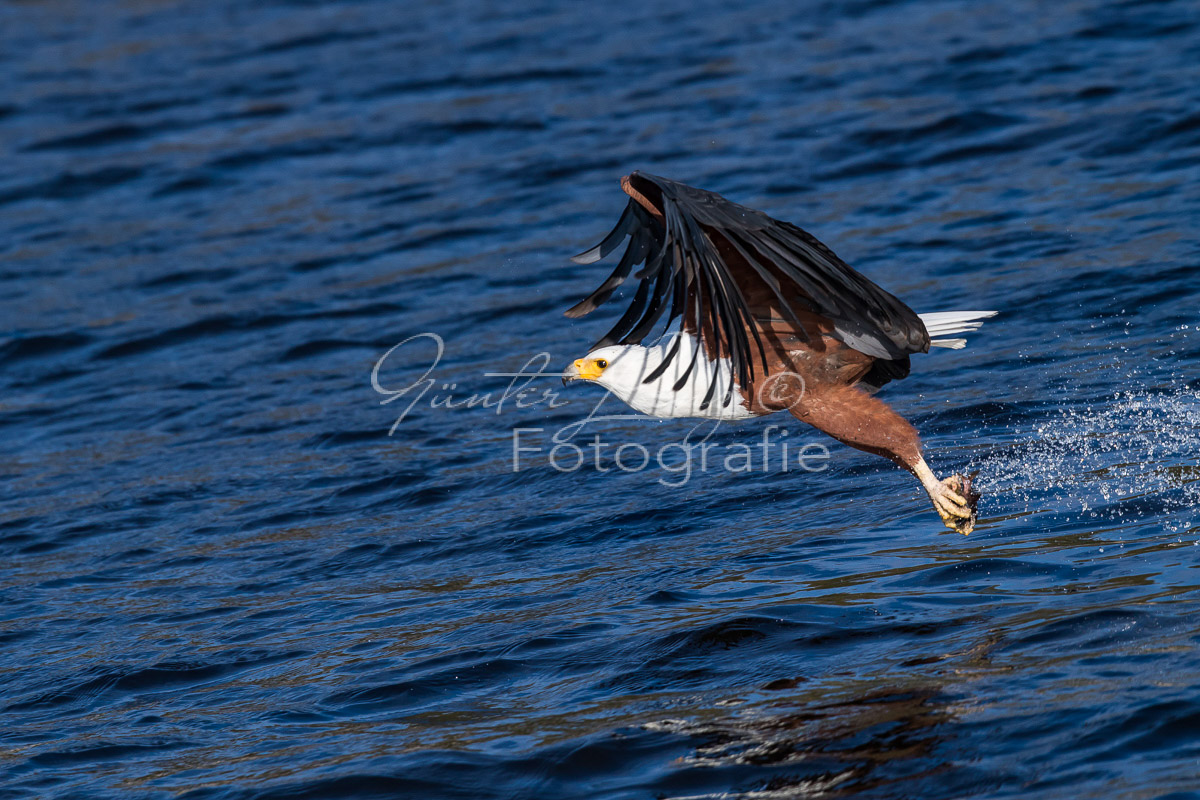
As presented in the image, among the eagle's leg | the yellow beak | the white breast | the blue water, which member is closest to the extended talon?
the eagle's leg

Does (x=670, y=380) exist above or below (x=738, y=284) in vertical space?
below

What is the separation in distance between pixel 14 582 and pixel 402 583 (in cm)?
194

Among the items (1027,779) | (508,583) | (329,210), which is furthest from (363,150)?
(1027,779)

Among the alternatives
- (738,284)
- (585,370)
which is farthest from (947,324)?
(585,370)

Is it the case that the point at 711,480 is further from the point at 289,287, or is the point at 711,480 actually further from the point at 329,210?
the point at 329,210

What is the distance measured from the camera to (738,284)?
17.4 feet

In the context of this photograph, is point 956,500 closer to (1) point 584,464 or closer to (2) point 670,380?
(2) point 670,380

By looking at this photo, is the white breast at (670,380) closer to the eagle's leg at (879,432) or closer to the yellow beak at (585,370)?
the yellow beak at (585,370)

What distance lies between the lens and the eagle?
490 centimetres

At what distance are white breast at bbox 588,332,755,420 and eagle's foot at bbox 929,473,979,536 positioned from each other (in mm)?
700

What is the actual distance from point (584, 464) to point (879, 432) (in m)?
2.56

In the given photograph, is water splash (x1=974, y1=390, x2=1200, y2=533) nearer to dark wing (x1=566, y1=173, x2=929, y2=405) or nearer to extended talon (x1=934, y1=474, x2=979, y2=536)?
extended talon (x1=934, y1=474, x2=979, y2=536)

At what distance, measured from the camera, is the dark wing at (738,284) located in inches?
191

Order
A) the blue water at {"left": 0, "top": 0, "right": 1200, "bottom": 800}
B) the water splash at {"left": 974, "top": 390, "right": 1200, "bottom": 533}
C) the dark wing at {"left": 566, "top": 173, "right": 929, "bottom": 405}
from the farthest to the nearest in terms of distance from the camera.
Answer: the water splash at {"left": 974, "top": 390, "right": 1200, "bottom": 533}
the dark wing at {"left": 566, "top": 173, "right": 929, "bottom": 405}
the blue water at {"left": 0, "top": 0, "right": 1200, "bottom": 800}
